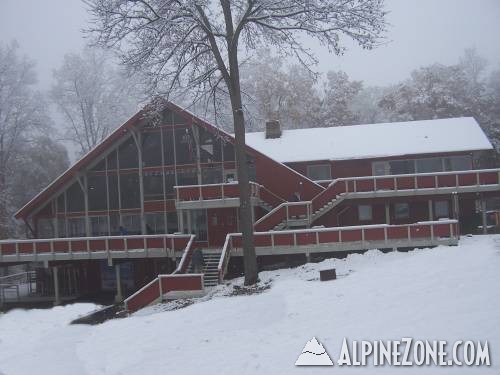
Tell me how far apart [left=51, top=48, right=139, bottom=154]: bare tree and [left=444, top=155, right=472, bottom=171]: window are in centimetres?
3222

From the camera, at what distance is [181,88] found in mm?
19250

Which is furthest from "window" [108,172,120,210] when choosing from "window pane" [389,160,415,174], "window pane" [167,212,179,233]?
"window pane" [389,160,415,174]

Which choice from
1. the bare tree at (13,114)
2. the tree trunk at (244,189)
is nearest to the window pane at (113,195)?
the tree trunk at (244,189)

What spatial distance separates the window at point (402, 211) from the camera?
2969 cm

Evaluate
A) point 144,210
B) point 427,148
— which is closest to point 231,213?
point 144,210

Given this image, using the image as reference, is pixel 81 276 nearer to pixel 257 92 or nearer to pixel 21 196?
pixel 21 196

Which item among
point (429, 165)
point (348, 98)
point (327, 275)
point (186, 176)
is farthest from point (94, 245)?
point (348, 98)

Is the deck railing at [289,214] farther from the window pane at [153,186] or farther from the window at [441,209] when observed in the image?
the window at [441,209]

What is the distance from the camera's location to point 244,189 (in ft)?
64.1

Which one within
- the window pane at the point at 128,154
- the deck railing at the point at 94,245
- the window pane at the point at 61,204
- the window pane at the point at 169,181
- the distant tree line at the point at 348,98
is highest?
the distant tree line at the point at 348,98

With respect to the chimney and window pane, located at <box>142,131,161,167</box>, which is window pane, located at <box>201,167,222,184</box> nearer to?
window pane, located at <box>142,131,161,167</box>

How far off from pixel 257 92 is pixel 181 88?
3611 cm

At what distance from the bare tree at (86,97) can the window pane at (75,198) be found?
2014 cm

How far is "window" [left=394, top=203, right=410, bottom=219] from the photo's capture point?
29688 millimetres
